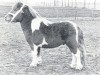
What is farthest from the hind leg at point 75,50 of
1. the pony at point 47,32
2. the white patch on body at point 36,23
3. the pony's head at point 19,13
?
the pony's head at point 19,13

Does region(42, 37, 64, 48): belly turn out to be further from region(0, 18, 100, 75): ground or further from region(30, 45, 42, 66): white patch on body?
region(0, 18, 100, 75): ground

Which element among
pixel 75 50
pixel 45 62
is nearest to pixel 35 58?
pixel 45 62

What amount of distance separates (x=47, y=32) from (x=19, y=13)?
104 cm

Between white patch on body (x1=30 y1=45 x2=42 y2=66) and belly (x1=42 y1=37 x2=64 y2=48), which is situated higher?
belly (x1=42 y1=37 x2=64 y2=48)

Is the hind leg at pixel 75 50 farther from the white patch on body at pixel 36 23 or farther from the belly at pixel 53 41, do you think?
the white patch on body at pixel 36 23

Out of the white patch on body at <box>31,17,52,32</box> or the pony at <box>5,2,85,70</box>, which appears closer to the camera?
the pony at <box>5,2,85,70</box>

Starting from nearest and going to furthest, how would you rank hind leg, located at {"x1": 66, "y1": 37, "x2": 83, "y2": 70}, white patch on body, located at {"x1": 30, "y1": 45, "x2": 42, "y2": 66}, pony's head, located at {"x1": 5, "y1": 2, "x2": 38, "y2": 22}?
hind leg, located at {"x1": 66, "y1": 37, "x2": 83, "y2": 70} < pony's head, located at {"x1": 5, "y1": 2, "x2": 38, "y2": 22} < white patch on body, located at {"x1": 30, "y1": 45, "x2": 42, "y2": 66}

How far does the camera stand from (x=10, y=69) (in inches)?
282

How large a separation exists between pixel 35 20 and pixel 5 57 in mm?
2417

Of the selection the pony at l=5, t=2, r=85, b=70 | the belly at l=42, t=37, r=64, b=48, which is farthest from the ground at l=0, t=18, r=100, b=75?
the belly at l=42, t=37, r=64, b=48

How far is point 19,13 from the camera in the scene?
6984 mm

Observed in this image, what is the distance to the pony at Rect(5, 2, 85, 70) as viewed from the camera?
22.7ft

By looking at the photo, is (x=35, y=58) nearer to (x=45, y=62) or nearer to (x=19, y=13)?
(x=45, y=62)

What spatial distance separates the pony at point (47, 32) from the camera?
22.7ft
